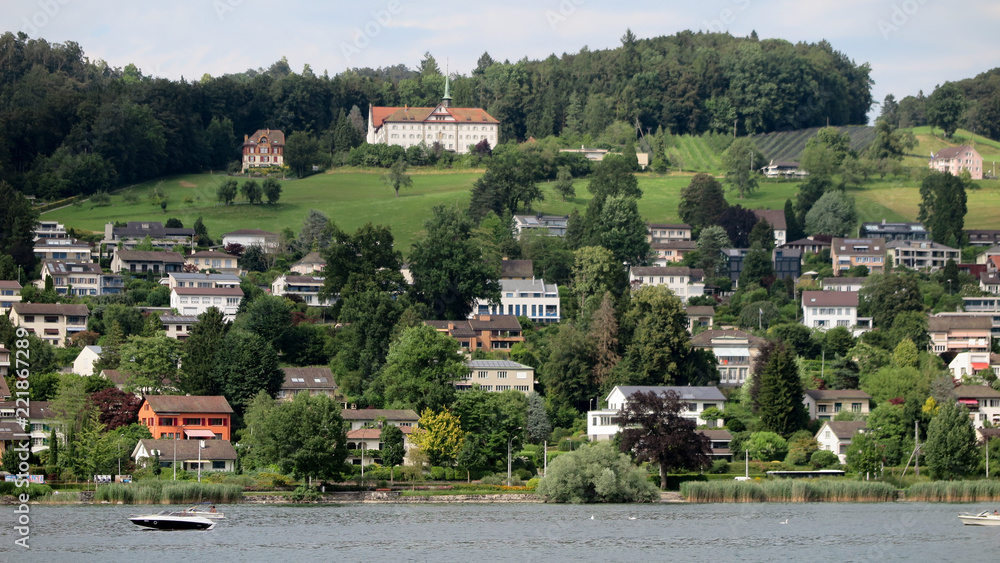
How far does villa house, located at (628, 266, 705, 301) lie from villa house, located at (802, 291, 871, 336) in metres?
11.8

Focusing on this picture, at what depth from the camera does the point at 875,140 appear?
531 ft

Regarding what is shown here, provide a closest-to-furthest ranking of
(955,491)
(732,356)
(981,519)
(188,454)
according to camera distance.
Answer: (981,519)
(955,491)
(188,454)
(732,356)

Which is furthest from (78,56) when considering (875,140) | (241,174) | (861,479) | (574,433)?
(861,479)

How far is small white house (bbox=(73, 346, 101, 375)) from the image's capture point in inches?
3670

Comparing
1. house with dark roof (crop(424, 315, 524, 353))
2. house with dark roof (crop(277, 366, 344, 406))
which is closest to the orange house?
house with dark roof (crop(277, 366, 344, 406))

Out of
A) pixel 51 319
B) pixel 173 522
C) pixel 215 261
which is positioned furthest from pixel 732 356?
pixel 51 319

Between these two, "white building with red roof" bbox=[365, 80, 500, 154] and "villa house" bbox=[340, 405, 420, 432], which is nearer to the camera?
"villa house" bbox=[340, 405, 420, 432]

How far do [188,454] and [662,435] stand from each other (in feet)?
87.6

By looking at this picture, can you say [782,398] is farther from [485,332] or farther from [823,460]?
[485,332]

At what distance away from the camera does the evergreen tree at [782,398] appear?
85688 millimetres

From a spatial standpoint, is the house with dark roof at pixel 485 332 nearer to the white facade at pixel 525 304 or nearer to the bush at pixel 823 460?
the white facade at pixel 525 304

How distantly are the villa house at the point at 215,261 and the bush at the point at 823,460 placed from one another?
5846 cm

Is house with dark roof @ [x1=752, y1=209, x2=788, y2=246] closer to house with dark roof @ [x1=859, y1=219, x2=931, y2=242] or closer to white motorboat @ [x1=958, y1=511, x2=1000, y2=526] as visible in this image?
house with dark roof @ [x1=859, y1=219, x2=931, y2=242]

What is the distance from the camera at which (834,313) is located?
4232 inches
